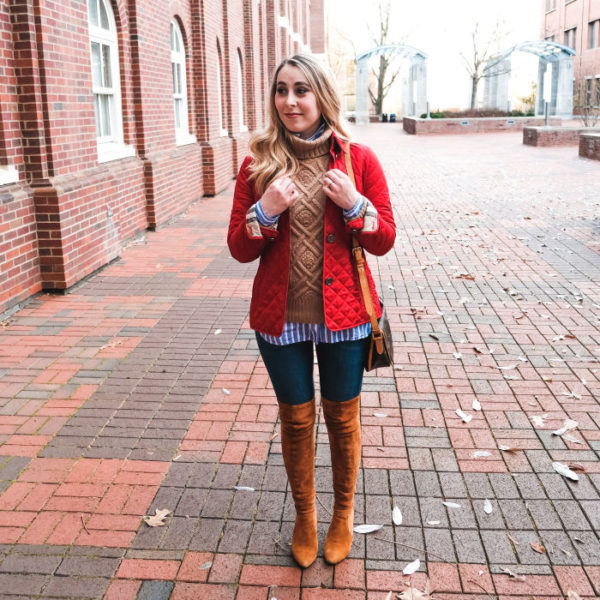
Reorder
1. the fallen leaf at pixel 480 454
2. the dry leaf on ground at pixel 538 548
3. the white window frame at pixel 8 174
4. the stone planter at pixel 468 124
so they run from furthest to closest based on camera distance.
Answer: the stone planter at pixel 468 124
the white window frame at pixel 8 174
the fallen leaf at pixel 480 454
the dry leaf on ground at pixel 538 548

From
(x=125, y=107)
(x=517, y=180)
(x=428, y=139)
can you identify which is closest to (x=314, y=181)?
(x=125, y=107)

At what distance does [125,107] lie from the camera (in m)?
10.3

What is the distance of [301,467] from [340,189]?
1179 millimetres

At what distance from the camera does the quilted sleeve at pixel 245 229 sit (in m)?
2.74

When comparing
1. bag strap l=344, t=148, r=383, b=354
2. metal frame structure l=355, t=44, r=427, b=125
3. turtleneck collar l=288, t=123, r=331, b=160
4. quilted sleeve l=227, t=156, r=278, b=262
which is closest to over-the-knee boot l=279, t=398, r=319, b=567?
bag strap l=344, t=148, r=383, b=354

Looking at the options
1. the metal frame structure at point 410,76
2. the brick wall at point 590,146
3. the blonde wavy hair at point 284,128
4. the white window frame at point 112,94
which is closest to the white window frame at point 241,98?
the white window frame at point 112,94

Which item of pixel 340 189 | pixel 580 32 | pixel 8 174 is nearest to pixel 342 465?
pixel 340 189

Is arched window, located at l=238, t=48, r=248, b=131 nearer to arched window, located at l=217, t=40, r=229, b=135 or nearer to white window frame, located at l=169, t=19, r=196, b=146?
arched window, located at l=217, t=40, r=229, b=135

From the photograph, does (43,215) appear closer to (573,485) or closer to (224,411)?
(224,411)

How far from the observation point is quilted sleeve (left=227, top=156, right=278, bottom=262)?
2738 mm

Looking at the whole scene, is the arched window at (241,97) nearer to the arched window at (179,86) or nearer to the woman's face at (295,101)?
the arched window at (179,86)

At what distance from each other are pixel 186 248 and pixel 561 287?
487cm

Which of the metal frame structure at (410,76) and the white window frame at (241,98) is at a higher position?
the metal frame structure at (410,76)

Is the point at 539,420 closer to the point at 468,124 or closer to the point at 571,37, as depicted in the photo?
the point at 468,124
